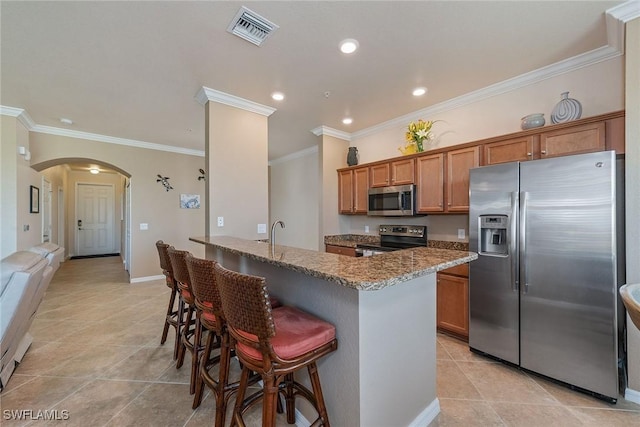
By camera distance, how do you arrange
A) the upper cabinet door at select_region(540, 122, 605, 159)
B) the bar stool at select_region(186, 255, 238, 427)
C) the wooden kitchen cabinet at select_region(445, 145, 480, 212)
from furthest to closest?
the wooden kitchen cabinet at select_region(445, 145, 480, 212) < the upper cabinet door at select_region(540, 122, 605, 159) < the bar stool at select_region(186, 255, 238, 427)

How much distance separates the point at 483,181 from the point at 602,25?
139 cm

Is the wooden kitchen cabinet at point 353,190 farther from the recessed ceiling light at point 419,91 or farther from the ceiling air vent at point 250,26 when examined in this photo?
the ceiling air vent at point 250,26

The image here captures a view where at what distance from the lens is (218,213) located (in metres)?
3.05

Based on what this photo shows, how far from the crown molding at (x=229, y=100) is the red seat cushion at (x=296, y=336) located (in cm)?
265

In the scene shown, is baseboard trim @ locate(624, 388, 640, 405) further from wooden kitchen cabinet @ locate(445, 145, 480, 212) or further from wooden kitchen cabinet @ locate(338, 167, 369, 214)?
wooden kitchen cabinet @ locate(338, 167, 369, 214)

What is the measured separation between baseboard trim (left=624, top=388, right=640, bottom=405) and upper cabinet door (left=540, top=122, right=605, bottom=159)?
1.80 meters

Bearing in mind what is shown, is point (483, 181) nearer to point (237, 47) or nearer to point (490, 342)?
point (490, 342)

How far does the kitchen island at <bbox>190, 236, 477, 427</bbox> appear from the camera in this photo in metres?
1.23

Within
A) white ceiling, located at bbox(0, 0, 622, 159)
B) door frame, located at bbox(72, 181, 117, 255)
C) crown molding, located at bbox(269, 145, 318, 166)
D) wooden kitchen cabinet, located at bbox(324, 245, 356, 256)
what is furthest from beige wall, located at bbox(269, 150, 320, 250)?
door frame, located at bbox(72, 181, 117, 255)

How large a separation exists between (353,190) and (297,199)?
2.17m

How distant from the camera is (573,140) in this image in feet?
7.23

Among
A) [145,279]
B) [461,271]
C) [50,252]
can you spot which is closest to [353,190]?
[461,271]

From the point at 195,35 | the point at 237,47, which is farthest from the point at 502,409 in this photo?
the point at 195,35

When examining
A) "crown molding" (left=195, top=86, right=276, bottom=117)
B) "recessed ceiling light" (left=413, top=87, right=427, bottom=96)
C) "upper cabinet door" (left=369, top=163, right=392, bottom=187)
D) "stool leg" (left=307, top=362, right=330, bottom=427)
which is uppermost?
"recessed ceiling light" (left=413, top=87, right=427, bottom=96)
